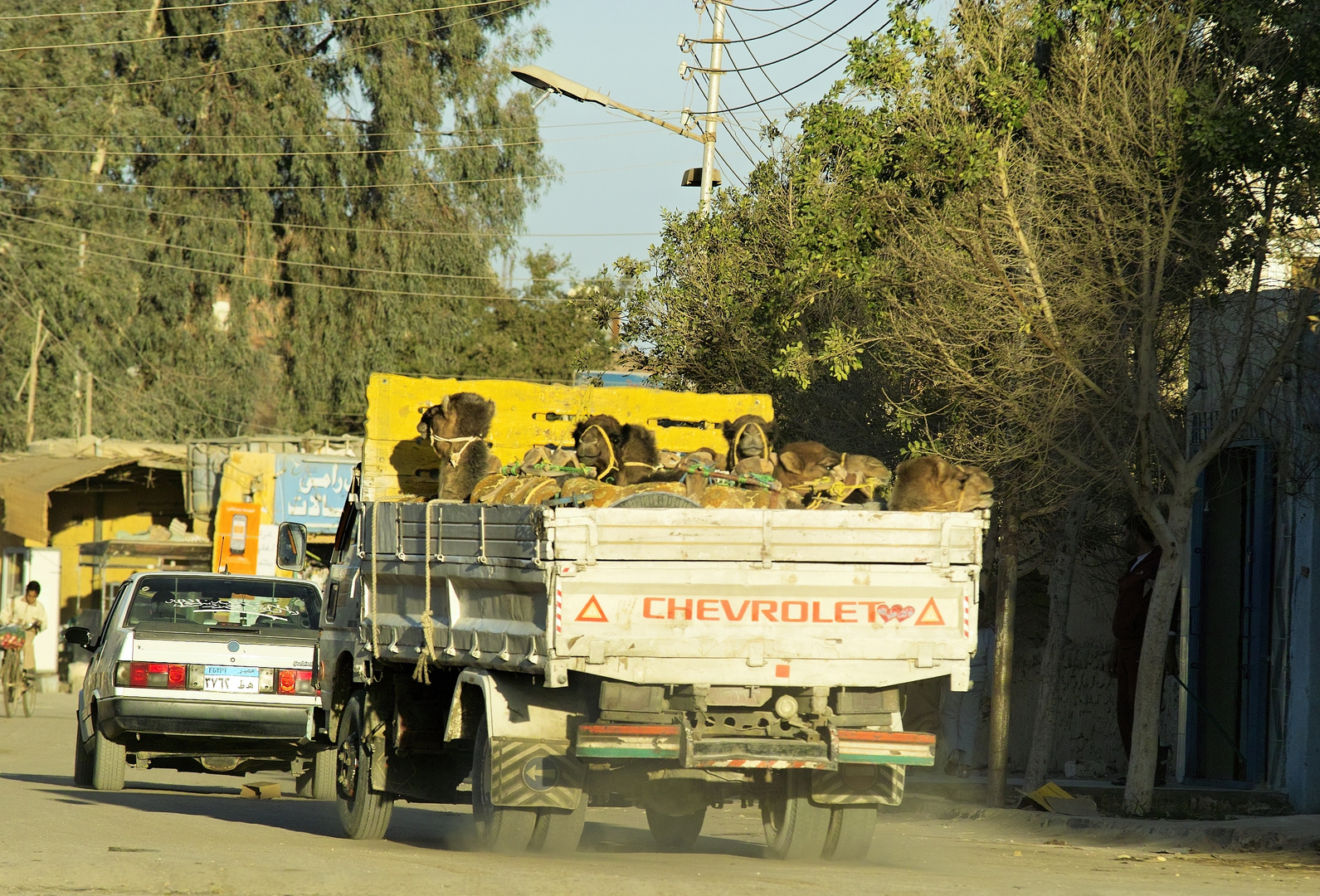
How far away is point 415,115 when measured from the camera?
3734 cm

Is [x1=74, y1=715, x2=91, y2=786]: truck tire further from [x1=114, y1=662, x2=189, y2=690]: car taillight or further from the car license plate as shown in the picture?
the car license plate

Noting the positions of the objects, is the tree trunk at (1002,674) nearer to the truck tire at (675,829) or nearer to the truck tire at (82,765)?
the truck tire at (675,829)

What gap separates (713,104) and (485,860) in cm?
1704

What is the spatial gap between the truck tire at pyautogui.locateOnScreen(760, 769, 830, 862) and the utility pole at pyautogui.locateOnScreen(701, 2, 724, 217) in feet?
46.5

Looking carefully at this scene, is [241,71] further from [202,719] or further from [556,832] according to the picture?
[556,832]

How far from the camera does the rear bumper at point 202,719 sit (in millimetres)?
12797

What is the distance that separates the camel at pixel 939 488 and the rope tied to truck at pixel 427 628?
2586 millimetres

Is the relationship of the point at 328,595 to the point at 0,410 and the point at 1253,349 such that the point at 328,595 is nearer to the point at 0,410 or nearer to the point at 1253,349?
the point at 1253,349

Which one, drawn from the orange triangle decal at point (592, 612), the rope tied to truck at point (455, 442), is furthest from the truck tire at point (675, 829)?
the orange triangle decal at point (592, 612)

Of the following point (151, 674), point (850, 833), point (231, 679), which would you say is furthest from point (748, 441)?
point (151, 674)

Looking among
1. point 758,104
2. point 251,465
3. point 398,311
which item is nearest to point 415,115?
point 398,311

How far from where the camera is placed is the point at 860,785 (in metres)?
8.84

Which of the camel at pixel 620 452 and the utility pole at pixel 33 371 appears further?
the utility pole at pixel 33 371

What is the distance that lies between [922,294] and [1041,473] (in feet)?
5.33
